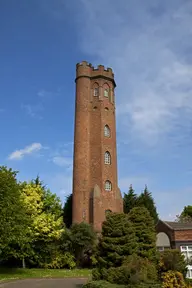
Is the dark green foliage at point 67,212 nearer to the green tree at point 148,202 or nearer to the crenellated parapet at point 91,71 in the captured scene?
the green tree at point 148,202

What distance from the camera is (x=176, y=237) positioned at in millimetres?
→ 23250

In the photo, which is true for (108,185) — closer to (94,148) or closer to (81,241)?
(94,148)

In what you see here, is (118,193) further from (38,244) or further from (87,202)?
(38,244)

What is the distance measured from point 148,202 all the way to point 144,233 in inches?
869

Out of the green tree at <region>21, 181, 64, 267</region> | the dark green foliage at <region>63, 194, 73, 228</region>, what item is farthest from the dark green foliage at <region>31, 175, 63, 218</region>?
the dark green foliage at <region>63, 194, 73, 228</region>

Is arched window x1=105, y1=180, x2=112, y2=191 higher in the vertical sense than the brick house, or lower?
higher

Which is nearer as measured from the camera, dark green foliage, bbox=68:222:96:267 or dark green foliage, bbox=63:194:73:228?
dark green foliage, bbox=68:222:96:267

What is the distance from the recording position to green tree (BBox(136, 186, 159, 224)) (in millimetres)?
41062

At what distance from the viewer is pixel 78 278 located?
21.9 meters

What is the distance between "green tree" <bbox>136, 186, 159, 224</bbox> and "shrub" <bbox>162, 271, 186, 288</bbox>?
26174 millimetres

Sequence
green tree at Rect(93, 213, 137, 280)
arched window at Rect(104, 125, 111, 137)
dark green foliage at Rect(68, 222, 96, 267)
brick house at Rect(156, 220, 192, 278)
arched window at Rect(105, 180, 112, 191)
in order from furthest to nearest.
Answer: arched window at Rect(104, 125, 111, 137)
arched window at Rect(105, 180, 112, 191)
dark green foliage at Rect(68, 222, 96, 267)
brick house at Rect(156, 220, 192, 278)
green tree at Rect(93, 213, 137, 280)

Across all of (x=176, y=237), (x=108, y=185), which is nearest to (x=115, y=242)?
(x=176, y=237)

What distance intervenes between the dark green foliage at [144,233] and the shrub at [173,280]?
3.50 meters

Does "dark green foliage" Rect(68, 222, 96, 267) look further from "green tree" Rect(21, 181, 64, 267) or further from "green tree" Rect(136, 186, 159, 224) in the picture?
"green tree" Rect(136, 186, 159, 224)
